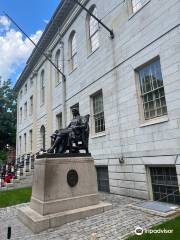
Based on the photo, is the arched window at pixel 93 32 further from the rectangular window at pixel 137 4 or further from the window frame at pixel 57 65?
the window frame at pixel 57 65

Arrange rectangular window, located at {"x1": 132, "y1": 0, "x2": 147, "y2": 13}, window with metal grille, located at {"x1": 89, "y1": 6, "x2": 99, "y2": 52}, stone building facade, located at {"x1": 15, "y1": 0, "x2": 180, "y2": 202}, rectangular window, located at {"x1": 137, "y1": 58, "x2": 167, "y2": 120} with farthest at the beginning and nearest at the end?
window with metal grille, located at {"x1": 89, "y1": 6, "x2": 99, "y2": 52} → rectangular window, located at {"x1": 132, "y1": 0, "x2": 147, "y2": 13} → rectangular window, located at {"x1": 137, "y1": 58, "x2": 167, "y2": 120} → stone building facade, located at {"x1": 15, "y1": 0, "x2": 180, "y2": 202}

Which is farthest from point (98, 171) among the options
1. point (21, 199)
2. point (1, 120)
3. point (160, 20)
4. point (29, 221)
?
point (1, 120)

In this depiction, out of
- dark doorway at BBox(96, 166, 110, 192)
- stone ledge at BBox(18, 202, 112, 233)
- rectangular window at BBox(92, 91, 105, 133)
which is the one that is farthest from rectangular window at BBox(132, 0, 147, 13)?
stone ledge at BBox(18, 202, 112, 233)

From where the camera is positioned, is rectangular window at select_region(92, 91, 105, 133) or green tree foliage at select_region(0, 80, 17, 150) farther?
green tree foliage at select_region(0, 80, 17, 150)

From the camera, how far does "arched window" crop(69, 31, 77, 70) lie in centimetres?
1738

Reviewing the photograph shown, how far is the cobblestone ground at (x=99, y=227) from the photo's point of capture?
586 cm

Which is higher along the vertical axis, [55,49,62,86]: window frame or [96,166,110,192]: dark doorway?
[55,49,62,86]: window frame

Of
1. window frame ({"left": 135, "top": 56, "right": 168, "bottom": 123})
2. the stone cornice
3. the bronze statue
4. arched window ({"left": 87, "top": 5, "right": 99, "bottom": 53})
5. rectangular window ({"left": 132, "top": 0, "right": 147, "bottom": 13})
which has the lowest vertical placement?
the bronze statue

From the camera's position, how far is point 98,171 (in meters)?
13.5

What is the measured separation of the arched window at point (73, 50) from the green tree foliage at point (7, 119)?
2328 cm

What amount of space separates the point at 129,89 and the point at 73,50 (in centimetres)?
854

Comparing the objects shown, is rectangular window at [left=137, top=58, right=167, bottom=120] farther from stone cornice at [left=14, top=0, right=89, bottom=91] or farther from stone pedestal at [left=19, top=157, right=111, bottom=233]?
stone cornice at [left=14, top=0, right=89, bottom=91]

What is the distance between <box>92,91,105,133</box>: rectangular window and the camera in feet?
43.9

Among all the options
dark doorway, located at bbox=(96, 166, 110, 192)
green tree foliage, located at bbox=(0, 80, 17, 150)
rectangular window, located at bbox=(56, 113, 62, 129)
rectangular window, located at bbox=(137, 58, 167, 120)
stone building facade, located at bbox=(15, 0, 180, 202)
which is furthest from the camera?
green tree foliage, located at bbox=(0, 80, 17, 150)
